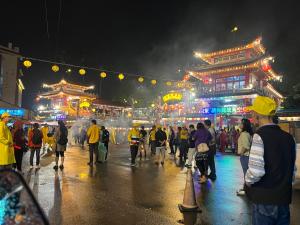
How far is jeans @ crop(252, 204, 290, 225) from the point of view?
268cm

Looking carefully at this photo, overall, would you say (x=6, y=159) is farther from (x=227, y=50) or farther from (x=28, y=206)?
(x=227, y=50)

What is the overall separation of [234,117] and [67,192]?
24.9 m

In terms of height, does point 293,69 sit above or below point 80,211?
above

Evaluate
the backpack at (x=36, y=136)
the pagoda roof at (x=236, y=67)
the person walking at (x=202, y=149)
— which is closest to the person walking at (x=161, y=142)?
the person walking at (x=202, y=149)

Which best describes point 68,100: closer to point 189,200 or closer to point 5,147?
point 5,147

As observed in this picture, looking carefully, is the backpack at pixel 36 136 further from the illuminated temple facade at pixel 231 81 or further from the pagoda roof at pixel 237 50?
the pagoda roof at pixel 237 50

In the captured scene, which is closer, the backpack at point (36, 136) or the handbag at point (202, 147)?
the handbag at point (202, 147)

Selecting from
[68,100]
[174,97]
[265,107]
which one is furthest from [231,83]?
[265,107]

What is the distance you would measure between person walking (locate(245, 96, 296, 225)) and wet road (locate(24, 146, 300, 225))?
2493mm

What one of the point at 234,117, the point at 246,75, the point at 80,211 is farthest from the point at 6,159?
the point at 246,75

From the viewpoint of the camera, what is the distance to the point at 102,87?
55.8 metres

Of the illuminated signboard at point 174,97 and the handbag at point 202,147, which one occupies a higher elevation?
the illuminated signboard at point 174,97

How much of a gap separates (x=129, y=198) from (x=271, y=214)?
14.2 feet

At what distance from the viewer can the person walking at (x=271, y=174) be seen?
2.63 metres
